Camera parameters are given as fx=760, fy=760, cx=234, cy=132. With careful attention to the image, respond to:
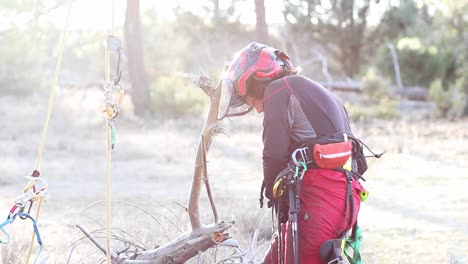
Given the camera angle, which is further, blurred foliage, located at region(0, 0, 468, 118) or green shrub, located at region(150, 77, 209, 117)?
blurred foliage, located at region(0, 0, 468, 118)

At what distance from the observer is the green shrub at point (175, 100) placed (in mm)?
19672

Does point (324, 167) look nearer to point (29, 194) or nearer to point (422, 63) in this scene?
point (29, 194)

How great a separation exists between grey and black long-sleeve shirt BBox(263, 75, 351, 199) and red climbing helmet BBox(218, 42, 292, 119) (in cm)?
13

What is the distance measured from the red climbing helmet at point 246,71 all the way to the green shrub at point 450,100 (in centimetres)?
1537

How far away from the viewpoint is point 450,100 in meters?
18.4

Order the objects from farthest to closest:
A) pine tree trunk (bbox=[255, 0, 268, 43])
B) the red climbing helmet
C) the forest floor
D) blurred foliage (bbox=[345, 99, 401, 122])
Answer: blurred foliage (bbox=[345, 99, 401, 122]) < pine tree trunk (bbox=[255, 0, 268, 43]) < the forest floor < the red climbing helmet

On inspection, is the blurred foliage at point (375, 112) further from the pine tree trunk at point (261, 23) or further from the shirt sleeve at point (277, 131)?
the shirt sleeve at point (277, 131)

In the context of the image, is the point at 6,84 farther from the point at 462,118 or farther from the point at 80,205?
the point at 80,205

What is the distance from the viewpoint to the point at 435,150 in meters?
13.0

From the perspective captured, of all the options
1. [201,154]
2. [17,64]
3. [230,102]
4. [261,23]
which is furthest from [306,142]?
[17,64]

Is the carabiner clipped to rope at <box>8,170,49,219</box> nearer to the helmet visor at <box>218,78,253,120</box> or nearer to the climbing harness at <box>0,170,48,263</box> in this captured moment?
the climbing harness at <box>0,170,48,263</box>

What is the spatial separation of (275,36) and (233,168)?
2092 centimetres

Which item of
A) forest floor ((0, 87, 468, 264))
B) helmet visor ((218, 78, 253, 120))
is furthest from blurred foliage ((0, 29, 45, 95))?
helmet visor ((218, 78, 253, 120))

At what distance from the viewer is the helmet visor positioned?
11.7 feet
